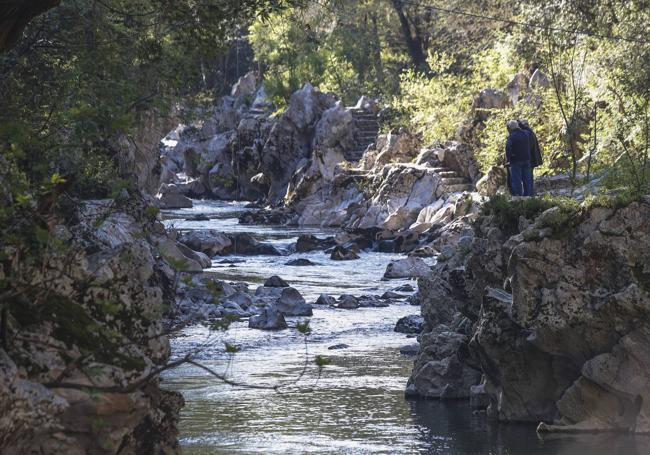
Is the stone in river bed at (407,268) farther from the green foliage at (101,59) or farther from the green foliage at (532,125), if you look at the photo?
the green foliage at (101,59)

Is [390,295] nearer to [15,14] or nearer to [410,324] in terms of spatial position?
[410,324]

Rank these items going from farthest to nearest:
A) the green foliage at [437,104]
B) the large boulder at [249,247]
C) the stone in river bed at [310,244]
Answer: the green foliage at [437,104] < the stone in river bed at [310,244] < the large boulder at [249,247]

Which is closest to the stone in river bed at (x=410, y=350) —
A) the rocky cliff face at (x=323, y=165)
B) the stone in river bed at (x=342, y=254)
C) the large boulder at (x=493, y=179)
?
the stone in river bed at (x=342, y=254)

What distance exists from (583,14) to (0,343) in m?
21.9

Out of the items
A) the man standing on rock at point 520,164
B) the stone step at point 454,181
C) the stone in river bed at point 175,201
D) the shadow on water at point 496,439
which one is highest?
the man standing on rock at point 520,164

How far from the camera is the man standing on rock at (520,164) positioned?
1781 centimetres

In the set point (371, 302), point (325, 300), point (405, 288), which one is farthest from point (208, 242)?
point (371, 302)

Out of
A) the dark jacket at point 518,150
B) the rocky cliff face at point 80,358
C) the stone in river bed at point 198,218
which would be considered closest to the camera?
the rocky cliff face at point 80,358

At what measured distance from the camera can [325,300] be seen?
21.4 meters

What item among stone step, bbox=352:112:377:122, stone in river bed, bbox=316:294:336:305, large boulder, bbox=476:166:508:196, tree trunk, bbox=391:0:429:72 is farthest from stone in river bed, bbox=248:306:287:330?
tree trunk, bbox=391:0:429:72

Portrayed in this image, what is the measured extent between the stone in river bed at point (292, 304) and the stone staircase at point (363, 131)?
26430 millimetres

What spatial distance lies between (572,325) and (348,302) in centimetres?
1060

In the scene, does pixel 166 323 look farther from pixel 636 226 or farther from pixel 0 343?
pixel 0 343

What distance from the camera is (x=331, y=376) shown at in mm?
14211
